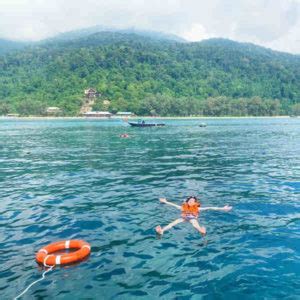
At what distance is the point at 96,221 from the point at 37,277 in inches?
194

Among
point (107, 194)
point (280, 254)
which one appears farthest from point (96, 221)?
point (280, 254)

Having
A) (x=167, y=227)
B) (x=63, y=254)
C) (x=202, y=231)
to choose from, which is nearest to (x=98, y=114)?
(x=167, y=227)

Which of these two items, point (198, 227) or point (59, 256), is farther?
point (198, 227)

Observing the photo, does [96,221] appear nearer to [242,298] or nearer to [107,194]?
[107,194]

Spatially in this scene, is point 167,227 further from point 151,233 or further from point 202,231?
point 202,231

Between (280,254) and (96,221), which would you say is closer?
(280,254)

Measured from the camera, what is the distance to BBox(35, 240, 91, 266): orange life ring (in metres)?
10.5

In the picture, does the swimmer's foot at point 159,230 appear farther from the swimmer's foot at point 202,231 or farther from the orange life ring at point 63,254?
the orange life ring at point 63,254

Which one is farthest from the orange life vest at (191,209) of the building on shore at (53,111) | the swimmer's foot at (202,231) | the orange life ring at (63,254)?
the building on shore at (53,111)

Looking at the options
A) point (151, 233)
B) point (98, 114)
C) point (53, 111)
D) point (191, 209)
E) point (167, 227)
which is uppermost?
point (53, 111)

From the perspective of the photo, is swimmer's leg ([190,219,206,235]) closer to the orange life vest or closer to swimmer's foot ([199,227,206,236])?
swimmer's foot ([199,227,206,236])

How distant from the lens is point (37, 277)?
998 cm

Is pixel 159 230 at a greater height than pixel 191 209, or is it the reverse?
pixel 191 209

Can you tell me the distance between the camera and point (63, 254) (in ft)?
36.4
